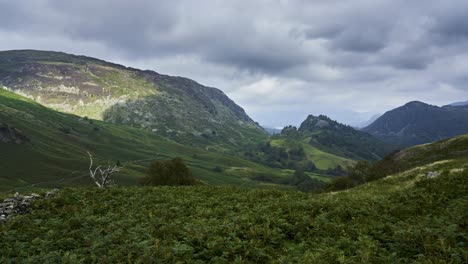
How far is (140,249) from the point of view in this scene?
597 inches

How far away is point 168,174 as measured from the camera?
222 feet

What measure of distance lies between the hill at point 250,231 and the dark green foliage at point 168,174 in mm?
37261

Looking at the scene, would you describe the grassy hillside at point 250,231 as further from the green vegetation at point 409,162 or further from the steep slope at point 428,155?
the steep slope at point 428,155

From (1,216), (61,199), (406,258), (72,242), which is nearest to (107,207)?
(61,199)

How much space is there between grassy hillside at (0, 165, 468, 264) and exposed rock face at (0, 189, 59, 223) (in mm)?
1161

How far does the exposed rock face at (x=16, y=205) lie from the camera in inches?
953

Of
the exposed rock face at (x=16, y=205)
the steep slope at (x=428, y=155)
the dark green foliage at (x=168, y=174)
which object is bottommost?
the dark green foliage at (x=168, y=174)

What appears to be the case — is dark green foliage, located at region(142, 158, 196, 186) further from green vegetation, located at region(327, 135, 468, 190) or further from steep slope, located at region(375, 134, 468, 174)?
steep slope, located at region(375, 134, 468, 174)

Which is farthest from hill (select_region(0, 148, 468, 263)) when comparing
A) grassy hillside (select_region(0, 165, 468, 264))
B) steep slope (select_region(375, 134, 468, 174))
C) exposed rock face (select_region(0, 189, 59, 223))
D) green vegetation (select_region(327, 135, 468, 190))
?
steep slope (select_region(375, 134, 468, 174))

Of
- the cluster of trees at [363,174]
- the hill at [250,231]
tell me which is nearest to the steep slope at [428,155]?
the cluster of trees at [363,174]

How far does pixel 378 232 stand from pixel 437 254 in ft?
12.4

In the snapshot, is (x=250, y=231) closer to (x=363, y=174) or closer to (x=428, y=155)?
(x=363, y=174)

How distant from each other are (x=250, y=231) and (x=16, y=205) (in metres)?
18.6

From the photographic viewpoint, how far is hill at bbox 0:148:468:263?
14250mm
